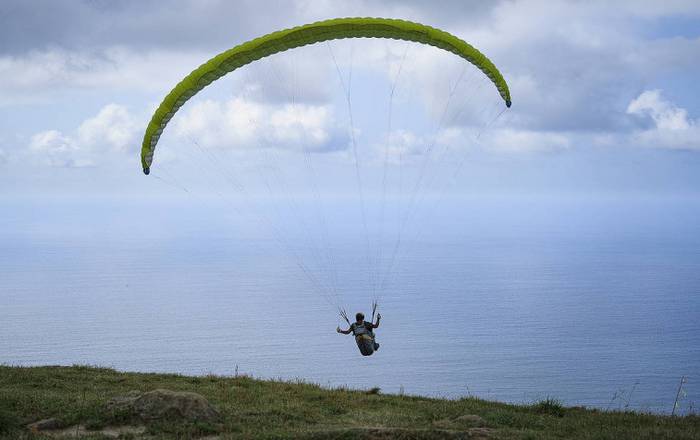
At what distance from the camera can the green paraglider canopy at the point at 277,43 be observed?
Result: 1659cm

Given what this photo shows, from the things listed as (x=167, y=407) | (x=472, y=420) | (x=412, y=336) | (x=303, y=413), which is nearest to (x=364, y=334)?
(x=303, y=413)

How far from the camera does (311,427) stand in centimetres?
1436

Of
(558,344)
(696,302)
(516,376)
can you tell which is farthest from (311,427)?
(696,302)

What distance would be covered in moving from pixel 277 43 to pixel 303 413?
8548mm

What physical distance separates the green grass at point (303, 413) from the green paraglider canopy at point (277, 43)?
5872mm

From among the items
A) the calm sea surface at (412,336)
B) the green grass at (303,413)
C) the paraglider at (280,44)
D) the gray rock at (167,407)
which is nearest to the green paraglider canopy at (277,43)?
the paraglider at (280,44)

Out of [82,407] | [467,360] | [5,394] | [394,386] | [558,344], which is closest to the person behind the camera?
[82,407]

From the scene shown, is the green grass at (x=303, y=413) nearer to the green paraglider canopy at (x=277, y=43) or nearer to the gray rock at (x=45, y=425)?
the gray rock at (x=45, y=425)

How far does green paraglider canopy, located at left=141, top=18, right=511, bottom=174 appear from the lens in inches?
653

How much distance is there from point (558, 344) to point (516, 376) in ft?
104

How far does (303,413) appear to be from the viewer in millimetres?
15766

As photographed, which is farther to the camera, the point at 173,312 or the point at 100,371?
the point at 173,312

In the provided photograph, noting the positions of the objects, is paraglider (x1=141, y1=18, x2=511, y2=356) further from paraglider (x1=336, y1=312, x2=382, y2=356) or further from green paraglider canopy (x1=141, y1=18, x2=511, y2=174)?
paraglider (x1=336, y1=312, x2=382, y2=356)

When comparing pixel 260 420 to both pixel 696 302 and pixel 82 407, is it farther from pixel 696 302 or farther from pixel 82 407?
pixel 696 302
